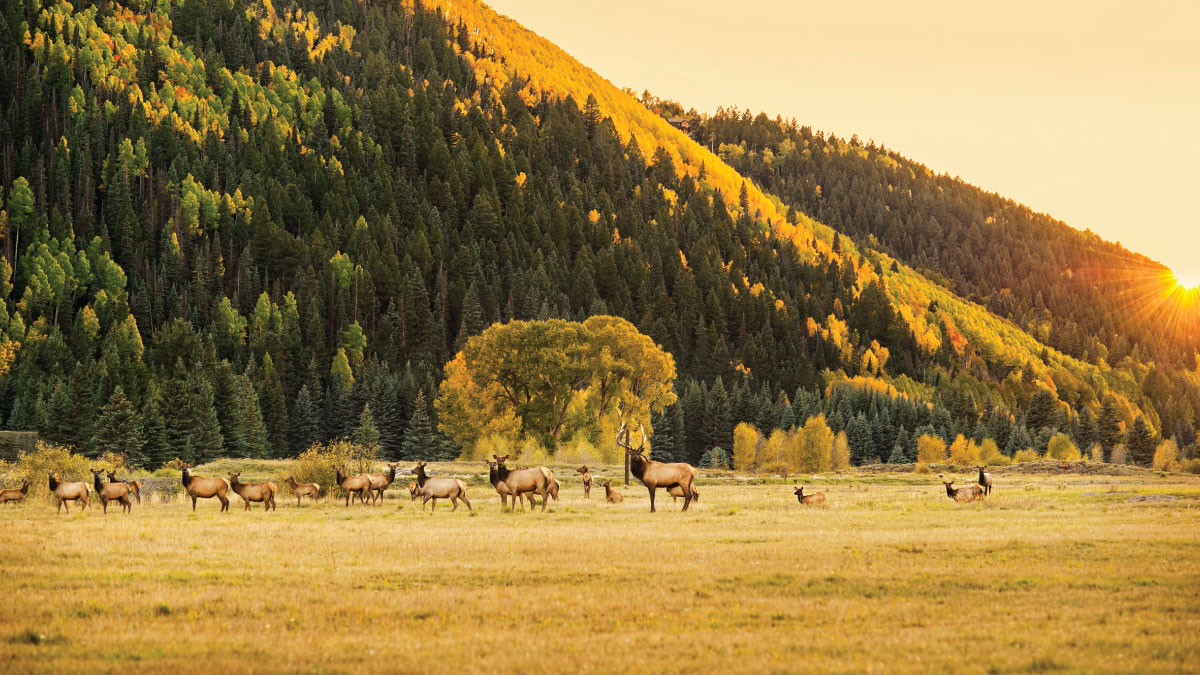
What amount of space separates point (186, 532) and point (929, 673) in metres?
28.2

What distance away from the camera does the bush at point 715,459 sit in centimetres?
17562

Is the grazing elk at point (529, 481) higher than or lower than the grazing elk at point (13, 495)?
higher

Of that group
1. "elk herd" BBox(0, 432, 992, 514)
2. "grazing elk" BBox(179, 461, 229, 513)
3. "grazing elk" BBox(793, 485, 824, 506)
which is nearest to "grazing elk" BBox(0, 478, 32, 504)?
"elk herd" BBox(0, 432, 992, 514)

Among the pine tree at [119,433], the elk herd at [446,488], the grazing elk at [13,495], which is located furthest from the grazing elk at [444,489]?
the pine tree at [119,433]

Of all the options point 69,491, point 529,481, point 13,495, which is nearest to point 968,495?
point 529,481

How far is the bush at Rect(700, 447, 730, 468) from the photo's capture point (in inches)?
6914

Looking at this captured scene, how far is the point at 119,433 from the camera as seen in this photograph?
127 metres

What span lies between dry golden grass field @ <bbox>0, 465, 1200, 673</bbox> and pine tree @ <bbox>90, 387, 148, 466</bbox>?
9185 centimetres

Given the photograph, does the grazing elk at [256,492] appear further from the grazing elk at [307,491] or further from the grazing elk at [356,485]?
the grazing elk at [307,491]

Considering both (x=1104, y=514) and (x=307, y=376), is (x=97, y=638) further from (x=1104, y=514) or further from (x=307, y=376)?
(x=307, y=376)

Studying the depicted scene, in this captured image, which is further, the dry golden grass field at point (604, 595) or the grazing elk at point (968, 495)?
the grazing elk at point (968, 495)

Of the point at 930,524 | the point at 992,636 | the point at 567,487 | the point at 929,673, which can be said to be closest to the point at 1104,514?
the point at 930,524

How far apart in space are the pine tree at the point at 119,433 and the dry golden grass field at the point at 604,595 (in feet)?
301

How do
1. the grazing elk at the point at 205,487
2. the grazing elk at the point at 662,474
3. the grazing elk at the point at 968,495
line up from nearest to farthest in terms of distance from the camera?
the grazing elk at the point at 662,474 → the grazing elk at the point at 205,487 → the grazing elk at the point at 968,495
